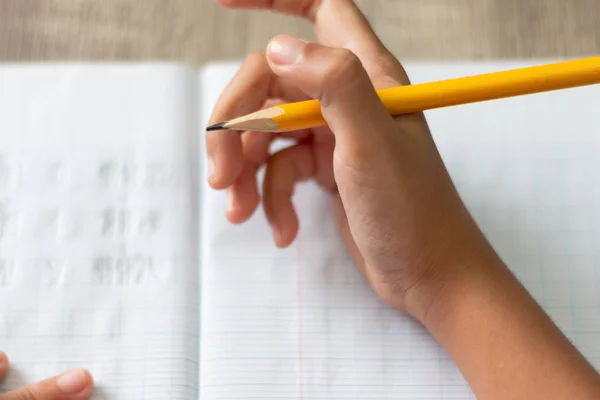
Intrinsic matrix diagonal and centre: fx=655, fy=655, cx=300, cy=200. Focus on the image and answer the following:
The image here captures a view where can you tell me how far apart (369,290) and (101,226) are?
7.7 inches

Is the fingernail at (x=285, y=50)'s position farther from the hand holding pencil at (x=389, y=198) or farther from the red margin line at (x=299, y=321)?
the red margin line at (x=299, y=321)

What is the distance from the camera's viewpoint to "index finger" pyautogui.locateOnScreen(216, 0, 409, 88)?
1.37 ft

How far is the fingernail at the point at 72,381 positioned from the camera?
0.41 m

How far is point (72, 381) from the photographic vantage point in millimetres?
413

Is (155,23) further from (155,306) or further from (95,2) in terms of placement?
(155,306)

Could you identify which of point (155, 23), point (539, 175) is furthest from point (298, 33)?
point (539, 175)

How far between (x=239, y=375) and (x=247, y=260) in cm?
8

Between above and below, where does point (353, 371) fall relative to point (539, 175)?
below

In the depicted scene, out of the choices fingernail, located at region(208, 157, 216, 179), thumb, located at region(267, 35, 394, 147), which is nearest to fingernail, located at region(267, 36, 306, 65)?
thumb, located at region(267, 35, 394, 147)

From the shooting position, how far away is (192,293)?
450 millimetres

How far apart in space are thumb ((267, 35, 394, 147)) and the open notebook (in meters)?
0.14

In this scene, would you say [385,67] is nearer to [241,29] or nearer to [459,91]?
[459,91]

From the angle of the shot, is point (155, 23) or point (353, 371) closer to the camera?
point (353, 371)

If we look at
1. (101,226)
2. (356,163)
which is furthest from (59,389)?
(356,163)
